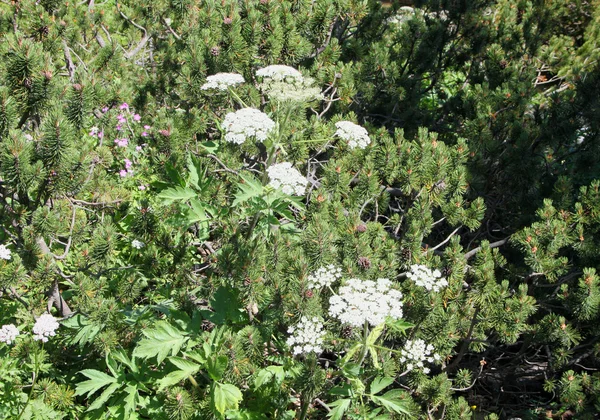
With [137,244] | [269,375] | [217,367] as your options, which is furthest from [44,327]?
[269,375]

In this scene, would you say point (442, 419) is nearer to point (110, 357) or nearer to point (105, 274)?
point (110, 357)

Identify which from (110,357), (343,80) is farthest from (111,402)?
(343,80)

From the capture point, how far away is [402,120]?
17.6ft

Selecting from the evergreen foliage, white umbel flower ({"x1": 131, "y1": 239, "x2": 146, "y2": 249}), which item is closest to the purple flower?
the evergreen foliage

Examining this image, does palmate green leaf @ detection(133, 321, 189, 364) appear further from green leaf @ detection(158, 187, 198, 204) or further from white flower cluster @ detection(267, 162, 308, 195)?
white flower cluster @ detection(267, 162, 308, 195)

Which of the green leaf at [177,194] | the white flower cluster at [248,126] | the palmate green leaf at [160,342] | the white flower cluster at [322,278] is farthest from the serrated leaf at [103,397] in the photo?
the white flower cluster at [248,126]

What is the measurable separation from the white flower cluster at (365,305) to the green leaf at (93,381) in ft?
4.64

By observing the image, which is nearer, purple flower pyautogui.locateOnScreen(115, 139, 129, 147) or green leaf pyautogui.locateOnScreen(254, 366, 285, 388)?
green leaf pyautogui.locateOnScreen(254, 366, 285, 388)

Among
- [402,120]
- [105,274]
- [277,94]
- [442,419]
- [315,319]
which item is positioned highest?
[277,94]

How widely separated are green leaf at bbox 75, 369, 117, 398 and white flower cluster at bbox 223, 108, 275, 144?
1.51m

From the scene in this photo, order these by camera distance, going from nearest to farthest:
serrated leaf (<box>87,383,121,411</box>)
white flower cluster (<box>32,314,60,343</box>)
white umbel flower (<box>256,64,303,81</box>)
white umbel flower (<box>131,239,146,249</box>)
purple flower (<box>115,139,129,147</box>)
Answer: white flower cluster (<box>32,314,60,343</box>), serrated leaf (<box>87,383,121,411</box>), white umbel flower (<box>256,64,303,81</box>), white umbel flower (<box>131,239,146,249</box>), purple flower (<box>115,139,129,147</box>)

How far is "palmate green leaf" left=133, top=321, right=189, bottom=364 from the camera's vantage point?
3.06 metres

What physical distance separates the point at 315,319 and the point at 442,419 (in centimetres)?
134

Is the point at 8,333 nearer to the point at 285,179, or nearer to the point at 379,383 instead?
the point at 285,179
